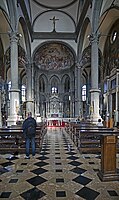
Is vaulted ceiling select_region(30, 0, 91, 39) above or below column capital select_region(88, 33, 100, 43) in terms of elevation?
above

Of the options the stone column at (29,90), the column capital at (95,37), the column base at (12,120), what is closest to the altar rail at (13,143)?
the column base at (12,120)

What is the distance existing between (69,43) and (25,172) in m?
21.4

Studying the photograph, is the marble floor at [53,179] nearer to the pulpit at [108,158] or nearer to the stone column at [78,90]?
the pulpit at [108,158]

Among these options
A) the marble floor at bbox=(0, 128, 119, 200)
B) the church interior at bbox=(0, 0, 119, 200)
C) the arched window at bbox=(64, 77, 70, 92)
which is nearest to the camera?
the marble floor at bbox=(0, 128, 119, 200)

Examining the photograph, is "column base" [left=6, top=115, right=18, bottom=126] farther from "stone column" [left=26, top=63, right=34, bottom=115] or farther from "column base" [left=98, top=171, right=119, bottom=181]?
"stone column" [left=26, top=63, right=34, bottom=115]

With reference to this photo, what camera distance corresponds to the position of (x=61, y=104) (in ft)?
109

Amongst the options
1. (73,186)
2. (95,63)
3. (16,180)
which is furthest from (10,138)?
(95,63)

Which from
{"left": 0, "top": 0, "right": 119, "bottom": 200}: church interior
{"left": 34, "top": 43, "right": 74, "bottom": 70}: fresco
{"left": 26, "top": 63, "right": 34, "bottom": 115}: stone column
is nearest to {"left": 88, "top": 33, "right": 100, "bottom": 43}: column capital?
{"left": 0, "top": 0, "right": 119, "bottom": 200}: church interior

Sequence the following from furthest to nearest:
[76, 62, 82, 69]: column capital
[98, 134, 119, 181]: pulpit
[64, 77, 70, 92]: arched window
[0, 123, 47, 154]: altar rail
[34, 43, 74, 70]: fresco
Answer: [64, 77, 70, 92]: arched window → [34, 43, 74, 70]: fresco → [76, 62, 82, 69]: column capital → [0, 123, 47, 154]: altar rail → [98, 134, 119, 181]: pulpit

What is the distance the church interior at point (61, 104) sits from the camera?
425cm

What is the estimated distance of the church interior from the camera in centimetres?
425

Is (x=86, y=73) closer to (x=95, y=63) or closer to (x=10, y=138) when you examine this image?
(x=95, y=63)

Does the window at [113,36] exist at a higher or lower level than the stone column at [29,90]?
higher

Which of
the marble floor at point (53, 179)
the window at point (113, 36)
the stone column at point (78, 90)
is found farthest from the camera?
the stone column at point (78, 90)
